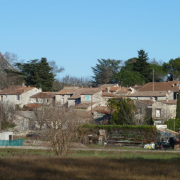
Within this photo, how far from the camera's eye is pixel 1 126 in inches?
2046

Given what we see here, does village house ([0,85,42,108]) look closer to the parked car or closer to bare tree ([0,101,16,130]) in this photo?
bare tree ([0,101,16,130])

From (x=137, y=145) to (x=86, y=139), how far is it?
662 cm

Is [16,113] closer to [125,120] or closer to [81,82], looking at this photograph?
[125,120]

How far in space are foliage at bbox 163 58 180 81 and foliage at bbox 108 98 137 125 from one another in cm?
3811

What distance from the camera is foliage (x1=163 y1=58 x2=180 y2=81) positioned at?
87481 mm

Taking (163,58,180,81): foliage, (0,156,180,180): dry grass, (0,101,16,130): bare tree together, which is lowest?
(0,156,180,180): dry grass

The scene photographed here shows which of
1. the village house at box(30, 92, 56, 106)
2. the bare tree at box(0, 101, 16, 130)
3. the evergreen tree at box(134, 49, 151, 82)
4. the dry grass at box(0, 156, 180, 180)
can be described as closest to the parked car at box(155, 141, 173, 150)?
the dry grass at box(0, 156, 180, 180)

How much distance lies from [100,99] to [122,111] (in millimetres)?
13179

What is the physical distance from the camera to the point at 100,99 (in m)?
63.6

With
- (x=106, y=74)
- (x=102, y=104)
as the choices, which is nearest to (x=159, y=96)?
(x=102, y=104)

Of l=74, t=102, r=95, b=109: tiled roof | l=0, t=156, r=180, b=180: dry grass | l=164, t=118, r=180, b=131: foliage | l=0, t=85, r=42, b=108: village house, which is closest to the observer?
l=0, t=156, r=180, b=180: dry grass

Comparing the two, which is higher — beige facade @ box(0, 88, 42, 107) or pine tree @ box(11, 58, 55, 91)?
pine tree @ box(11, 58, 55, 91)

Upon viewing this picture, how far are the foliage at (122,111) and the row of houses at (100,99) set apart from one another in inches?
72.3

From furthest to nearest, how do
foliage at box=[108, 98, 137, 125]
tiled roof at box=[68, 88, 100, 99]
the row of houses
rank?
tiled roof at box=[68, 88, 100, 99]
the row of houses
foliage at box=[108, 98, 137, 125]
